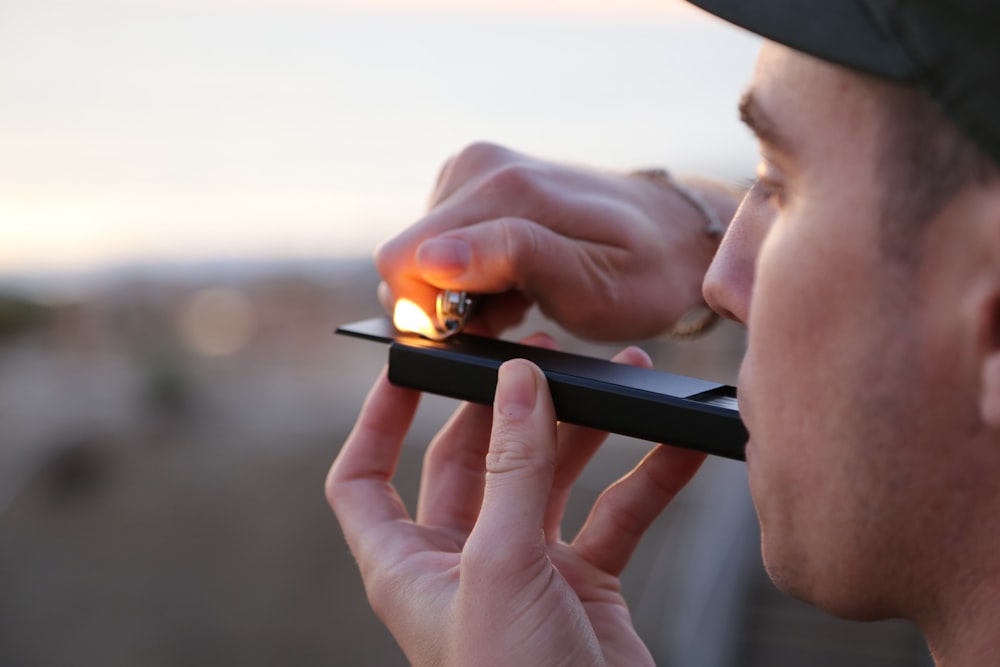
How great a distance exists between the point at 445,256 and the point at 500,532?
0.63m

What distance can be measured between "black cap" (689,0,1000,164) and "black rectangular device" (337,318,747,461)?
0.63 meters

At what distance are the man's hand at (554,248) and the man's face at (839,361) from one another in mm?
748

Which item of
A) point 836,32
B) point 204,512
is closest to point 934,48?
point 836,32

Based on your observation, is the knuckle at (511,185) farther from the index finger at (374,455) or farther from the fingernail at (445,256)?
the index finger at (374,455)

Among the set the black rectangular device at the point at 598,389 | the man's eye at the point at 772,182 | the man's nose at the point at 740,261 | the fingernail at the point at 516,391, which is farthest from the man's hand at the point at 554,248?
the man's eye at the point at 772,182

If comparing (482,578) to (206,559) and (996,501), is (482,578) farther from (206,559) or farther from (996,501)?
(206,559)

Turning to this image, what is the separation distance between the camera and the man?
3.42 feet

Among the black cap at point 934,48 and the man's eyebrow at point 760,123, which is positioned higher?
the black cap at point 934,48

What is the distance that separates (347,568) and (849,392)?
18212 millimetres

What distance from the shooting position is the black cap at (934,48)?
3.17 ft

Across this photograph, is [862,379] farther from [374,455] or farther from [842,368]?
[374,455]

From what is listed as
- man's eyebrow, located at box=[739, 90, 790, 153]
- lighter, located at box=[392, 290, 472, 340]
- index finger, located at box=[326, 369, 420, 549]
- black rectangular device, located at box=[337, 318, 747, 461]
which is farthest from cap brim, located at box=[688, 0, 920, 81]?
index finger, located at box=[326, 369, 420, 549]

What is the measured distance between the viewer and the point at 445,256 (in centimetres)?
190

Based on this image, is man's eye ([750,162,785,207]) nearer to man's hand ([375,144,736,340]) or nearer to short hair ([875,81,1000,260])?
short hair ([875,81,1000,260])
